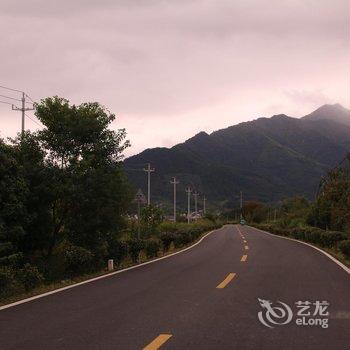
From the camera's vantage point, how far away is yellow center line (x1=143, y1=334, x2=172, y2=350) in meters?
6.27

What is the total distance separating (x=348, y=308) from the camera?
8.92m

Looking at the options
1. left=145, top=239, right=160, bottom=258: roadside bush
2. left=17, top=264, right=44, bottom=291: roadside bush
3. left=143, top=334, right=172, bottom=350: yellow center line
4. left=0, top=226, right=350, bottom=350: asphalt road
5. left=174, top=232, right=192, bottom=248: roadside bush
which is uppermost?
left=143, top=334, right=172, bottom=350: yellow center line

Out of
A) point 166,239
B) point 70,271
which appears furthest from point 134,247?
point 166,239

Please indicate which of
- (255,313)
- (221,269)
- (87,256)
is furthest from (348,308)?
(87,256)

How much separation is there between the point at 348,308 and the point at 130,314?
3776 millimetres

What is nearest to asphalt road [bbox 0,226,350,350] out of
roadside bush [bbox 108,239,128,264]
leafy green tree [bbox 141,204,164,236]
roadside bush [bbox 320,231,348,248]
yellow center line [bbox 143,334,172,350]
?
yellow center line [bbox 143,334,172,350]

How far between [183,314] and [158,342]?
6.32 ft

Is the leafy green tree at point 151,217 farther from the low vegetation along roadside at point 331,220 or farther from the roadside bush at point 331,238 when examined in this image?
the roadside bush at point 331,238

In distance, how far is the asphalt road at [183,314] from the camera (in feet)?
21.6

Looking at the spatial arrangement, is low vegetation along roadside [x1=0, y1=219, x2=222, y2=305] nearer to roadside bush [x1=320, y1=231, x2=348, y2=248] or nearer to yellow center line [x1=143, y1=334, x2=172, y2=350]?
yellow center line [x1=143, y1=334, x2=172, y2=350]

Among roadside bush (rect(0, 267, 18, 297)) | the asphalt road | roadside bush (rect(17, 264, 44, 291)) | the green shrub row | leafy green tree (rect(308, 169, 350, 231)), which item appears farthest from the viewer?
leafy green tree (rect(308, 169, 350, 231))

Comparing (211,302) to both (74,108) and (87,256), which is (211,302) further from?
(74,108)

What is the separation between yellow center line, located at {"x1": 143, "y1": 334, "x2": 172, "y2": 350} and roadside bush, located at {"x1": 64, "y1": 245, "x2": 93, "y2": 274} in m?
8.79

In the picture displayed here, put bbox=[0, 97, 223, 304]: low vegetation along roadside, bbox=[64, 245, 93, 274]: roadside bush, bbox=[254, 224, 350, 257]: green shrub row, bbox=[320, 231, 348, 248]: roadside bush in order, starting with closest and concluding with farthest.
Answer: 1. bbox=[64, 245, 93, 274]: roadside bush
2. bbox=[0, 97, 223, 304]: low vegetation along roadside
3. bbox=[254, 224, 350, 257]: green shrub row
4. bbox=[320, 231, 348, 248]: roadside bush
